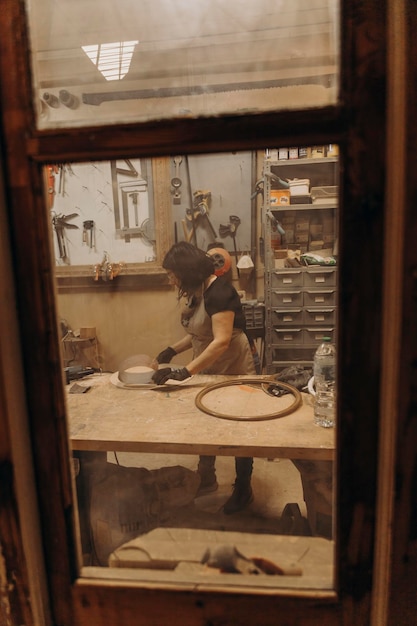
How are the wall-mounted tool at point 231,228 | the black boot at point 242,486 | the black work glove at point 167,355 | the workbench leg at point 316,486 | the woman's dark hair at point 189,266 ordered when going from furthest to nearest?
1. the wall-mounted tool at point 231,228
2. the black work glove at point 167,355
3. the woman's dark hair at point 189,266
4. the black boot at point 242,486
5. the workbench leg at point 316,486

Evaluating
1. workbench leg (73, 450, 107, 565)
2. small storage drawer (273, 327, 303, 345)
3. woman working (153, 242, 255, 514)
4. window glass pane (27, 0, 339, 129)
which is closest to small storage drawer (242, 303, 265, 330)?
small storage drawer (273, 327, 303, 345)

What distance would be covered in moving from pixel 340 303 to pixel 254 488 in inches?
57.6

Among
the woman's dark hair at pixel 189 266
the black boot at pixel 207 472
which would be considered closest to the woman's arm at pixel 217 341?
the woman's dark hair at pixel 189 266

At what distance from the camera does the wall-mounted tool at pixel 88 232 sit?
108 inches

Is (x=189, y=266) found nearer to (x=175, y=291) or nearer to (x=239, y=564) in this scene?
(x=175, y=291)

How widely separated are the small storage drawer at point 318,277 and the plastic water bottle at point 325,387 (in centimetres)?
108

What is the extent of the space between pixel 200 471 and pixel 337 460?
1.32m

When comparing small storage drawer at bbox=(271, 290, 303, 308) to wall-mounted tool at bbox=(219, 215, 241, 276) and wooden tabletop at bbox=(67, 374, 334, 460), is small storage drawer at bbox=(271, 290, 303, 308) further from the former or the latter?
wooden tabletop at bbox=(67, 374, 334, 460)

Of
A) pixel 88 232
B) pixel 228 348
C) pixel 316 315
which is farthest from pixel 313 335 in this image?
pixel 88 232

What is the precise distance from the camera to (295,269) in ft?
8.14

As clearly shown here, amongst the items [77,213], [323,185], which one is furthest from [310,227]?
[77,213]

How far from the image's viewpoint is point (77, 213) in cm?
271

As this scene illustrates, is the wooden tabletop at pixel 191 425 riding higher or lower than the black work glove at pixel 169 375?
lower

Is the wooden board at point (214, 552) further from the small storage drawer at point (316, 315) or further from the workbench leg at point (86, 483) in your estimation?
the small storage drawer at point (316, 315)
